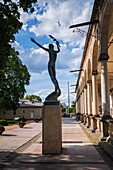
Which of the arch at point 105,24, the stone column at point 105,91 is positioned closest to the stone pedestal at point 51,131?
the stone column at point 105,91

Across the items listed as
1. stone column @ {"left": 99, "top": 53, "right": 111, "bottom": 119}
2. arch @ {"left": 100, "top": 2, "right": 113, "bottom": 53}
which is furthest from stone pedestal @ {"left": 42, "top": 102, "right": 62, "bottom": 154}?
arch @ {"left": 100, "top": 2, "right": 113, "bottom": 53}

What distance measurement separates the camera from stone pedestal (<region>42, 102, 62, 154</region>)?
6777mm

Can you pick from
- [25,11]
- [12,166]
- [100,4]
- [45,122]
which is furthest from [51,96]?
[100,4]

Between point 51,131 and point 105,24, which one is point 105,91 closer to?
point 105,24

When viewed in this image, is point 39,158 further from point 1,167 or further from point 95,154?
point 95,154

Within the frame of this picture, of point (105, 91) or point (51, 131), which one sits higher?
point (105, 91)

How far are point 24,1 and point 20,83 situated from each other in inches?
953

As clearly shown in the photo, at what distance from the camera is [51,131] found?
22.3ft

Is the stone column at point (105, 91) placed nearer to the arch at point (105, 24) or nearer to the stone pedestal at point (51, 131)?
the arch at point (105, 24)

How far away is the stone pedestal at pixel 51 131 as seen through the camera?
6777 millimetres

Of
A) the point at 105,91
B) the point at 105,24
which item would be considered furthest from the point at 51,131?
the point at 105,24

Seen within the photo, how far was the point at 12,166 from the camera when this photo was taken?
530 centimetres

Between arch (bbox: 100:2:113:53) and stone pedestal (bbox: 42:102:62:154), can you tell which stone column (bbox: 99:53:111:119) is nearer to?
arch (bbox: 100:2:113:53)

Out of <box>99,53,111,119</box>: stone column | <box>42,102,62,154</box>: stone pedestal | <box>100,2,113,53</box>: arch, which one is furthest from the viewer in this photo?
<box>99,53,111,119</box>: stone column
